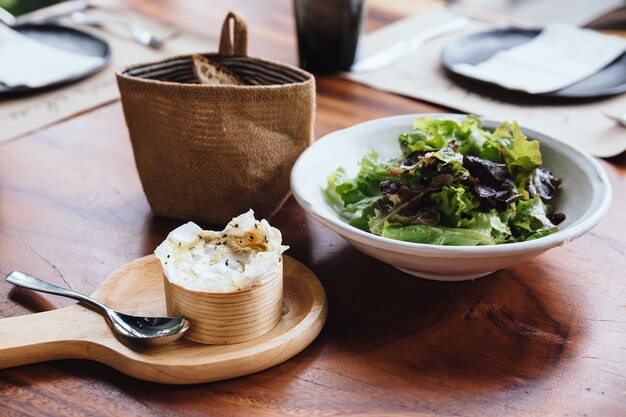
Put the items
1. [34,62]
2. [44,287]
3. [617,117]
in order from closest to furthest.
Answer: [44,287]
[617,117]
[34,62]

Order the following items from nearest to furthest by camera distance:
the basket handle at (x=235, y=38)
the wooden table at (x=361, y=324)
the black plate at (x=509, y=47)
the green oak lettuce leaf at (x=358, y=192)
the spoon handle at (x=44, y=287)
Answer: the wooden table at (x=361, y=324), the spoon handle at (x=44, y=287), the green oak lettuce leaf at (x=358, y=192), the basket handle at (x=235, y=38), the black plate at (x=509, y=47)

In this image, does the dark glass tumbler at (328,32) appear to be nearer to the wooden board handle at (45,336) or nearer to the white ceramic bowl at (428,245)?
the white ceramic bowl at (428,245)

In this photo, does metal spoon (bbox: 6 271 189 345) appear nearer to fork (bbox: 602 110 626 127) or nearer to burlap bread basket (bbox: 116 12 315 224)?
burlap bread basket (bbox: 116 12 315 224)

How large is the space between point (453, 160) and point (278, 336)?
1.22 ft

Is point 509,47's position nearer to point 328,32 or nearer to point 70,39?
point 328,32

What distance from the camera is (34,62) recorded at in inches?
72.0

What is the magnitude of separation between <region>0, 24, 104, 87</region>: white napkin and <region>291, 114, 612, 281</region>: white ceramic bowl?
2.80ft

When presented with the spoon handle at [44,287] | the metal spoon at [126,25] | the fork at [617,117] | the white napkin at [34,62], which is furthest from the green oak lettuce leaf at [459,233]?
the metal spoon at [126,25]

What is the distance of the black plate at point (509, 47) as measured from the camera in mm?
1733

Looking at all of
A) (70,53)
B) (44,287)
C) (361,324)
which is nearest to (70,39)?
(70,53)

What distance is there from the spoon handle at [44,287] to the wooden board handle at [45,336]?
23 millimetres

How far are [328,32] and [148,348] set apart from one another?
1.17 m

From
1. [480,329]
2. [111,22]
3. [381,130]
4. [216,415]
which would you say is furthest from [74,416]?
[111,22]

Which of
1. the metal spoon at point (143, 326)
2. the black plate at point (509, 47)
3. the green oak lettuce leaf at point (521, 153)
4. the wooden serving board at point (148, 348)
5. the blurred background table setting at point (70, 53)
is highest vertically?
the green oak lettuce leaf at point (521, 153)
